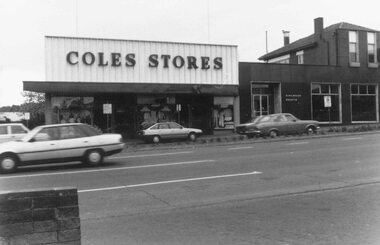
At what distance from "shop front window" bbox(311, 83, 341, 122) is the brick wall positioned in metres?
33.2

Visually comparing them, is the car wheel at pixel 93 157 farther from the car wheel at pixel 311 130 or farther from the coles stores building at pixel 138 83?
the car wheel at pixel 311 130

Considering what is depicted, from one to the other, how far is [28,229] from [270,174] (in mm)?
8448

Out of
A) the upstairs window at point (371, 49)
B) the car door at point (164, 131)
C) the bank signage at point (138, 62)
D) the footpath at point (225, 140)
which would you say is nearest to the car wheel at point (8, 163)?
the footpath at point (225, 140)

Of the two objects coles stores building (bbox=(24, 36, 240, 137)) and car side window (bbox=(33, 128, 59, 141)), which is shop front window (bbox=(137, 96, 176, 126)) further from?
car side window (bbox=(33, 128, 59, 141))

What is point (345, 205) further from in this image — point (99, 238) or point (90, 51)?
point (90, 51)

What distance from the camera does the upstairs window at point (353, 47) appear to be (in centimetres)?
3816

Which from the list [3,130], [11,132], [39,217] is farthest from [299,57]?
[39,217]

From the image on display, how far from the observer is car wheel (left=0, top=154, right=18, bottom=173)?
14016 mm

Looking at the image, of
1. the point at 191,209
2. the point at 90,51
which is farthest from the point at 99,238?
the point at 90,51

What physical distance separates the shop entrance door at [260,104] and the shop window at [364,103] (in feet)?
25.3

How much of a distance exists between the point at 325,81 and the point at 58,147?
26.5 metres

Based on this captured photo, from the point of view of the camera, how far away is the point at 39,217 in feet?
13.2

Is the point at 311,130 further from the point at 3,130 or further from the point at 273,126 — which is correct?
the point at 3,130

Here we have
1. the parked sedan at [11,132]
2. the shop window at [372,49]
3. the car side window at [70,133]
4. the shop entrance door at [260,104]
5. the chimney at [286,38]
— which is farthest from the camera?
the chimney at [286,38]
